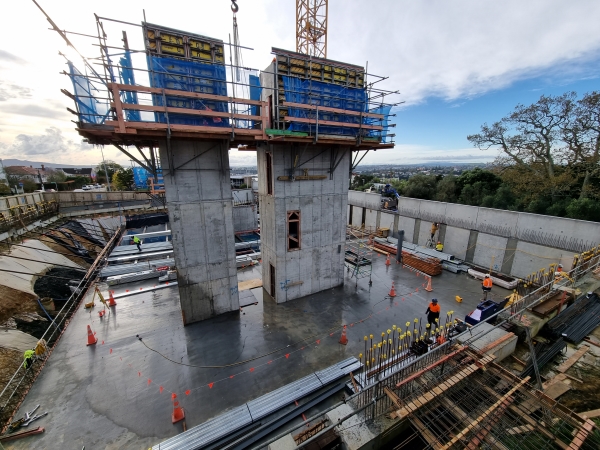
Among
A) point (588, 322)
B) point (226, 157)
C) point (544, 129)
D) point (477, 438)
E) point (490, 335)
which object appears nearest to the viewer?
point (477, 438)

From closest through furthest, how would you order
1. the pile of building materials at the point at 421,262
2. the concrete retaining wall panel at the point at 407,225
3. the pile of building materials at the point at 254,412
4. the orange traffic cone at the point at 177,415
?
the pile of building materials at the point at 254,412
the orange traffic cone at the point at 177,415
the pile of building materials at the point at 421,262
the concrete retaining wall panel at the point at 407,225

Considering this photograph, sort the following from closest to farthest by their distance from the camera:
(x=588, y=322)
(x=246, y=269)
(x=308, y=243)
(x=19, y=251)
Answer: (x=588, y=322)
(x=308, y=243)
(x=19, y=251)
(x=246, y=269)

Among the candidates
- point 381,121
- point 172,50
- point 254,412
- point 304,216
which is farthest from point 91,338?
point 381,121

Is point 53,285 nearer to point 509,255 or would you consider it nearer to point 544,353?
point 544,353

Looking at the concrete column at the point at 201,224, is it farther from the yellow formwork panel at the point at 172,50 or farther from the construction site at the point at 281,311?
the yellow formwork panel at the point at 172,50

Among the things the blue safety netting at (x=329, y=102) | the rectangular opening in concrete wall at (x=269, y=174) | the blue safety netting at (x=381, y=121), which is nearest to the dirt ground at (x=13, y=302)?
the rectangular opening in concrete wall at (x=269, y=174)

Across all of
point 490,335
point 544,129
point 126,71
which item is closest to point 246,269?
point 126,71

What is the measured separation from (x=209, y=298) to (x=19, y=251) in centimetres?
1340

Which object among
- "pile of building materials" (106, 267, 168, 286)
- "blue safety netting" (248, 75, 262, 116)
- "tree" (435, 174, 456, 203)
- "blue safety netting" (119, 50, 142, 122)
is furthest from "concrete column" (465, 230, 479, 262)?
"pile of building materials" (106, 267, 168, 286)

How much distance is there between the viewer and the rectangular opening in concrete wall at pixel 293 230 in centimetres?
1132

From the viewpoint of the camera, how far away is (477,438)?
4617 millimetres

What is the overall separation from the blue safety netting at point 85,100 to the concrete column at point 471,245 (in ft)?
63.9

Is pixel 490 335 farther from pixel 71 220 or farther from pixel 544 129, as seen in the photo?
pixel 71 220

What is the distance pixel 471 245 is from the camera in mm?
15828
